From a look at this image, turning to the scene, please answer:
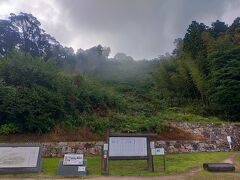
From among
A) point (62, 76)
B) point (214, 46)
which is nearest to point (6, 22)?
point (62, 76)

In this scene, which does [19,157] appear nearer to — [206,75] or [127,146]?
[127,146]

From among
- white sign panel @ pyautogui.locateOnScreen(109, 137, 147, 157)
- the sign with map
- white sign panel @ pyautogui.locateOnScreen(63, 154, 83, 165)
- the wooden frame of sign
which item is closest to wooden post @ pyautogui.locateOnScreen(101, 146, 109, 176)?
the wooden frame of sign

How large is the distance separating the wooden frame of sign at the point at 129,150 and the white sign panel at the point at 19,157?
2545 mm

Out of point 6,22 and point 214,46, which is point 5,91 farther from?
point 6,22

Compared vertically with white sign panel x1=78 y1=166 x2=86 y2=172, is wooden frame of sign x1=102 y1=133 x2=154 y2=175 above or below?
above

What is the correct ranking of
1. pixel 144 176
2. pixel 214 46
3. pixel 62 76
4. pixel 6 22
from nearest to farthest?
1. pixel 144 176
2. pixel 62 76
3. pixel 214 46
4. pixel 6 22

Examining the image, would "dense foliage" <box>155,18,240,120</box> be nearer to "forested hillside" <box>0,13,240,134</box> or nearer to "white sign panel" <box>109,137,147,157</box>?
"forested hillside" <box>0,13,240,134</box>

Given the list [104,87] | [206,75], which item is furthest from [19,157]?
[206,75]

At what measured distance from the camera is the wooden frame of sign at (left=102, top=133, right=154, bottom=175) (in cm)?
1250

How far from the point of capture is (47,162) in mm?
14172

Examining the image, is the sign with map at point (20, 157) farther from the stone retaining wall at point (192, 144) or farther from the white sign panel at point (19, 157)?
the stone retaining wall at point (192, 144)

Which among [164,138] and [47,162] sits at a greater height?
[164,138]

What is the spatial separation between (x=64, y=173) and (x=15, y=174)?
1.72 m

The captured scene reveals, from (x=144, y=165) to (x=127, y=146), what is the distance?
56.0 inches
